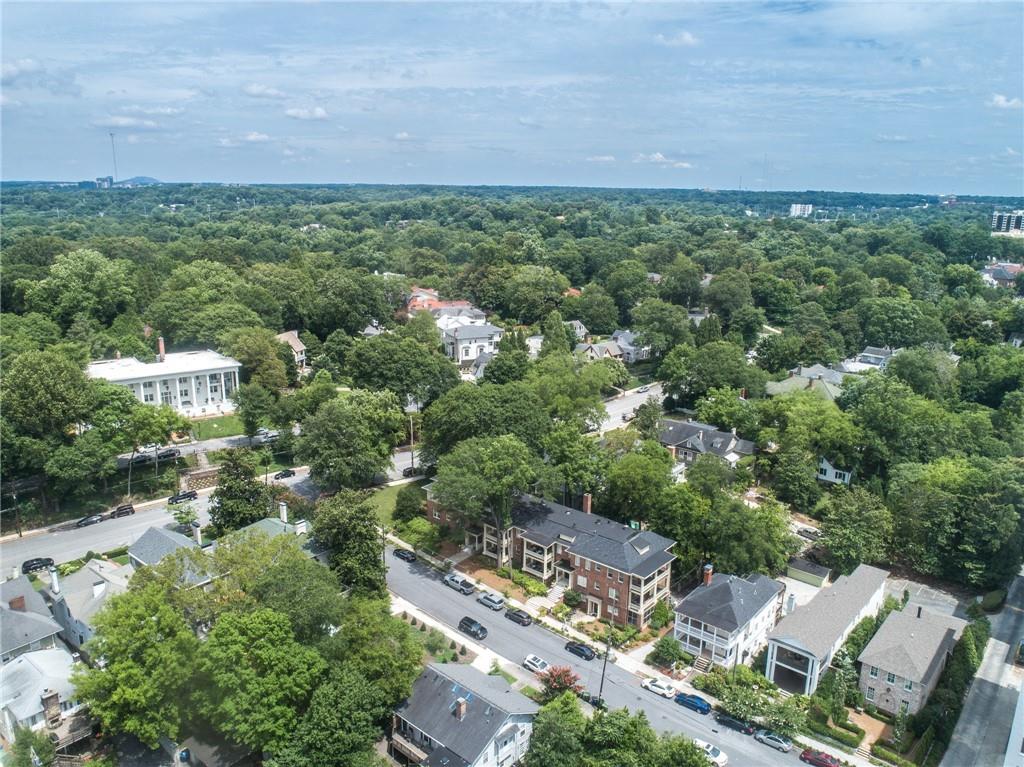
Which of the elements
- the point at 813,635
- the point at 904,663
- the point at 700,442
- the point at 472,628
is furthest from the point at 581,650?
the point at 700,442

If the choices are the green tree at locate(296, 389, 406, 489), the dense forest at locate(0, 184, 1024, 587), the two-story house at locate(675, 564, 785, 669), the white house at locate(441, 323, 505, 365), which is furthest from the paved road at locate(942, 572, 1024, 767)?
the white house at locate(441, 323, 505, 365)

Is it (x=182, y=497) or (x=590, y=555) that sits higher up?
(x=590, y=555)

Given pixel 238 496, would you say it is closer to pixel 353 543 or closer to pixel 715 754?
pixel 353 543

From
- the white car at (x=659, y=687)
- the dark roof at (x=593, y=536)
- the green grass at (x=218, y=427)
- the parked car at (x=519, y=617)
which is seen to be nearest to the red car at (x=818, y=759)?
the white car at (x=659, y=687)

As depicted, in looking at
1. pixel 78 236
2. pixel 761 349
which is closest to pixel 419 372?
pixel 761 349

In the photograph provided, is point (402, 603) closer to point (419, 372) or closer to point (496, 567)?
point (496, 567)
